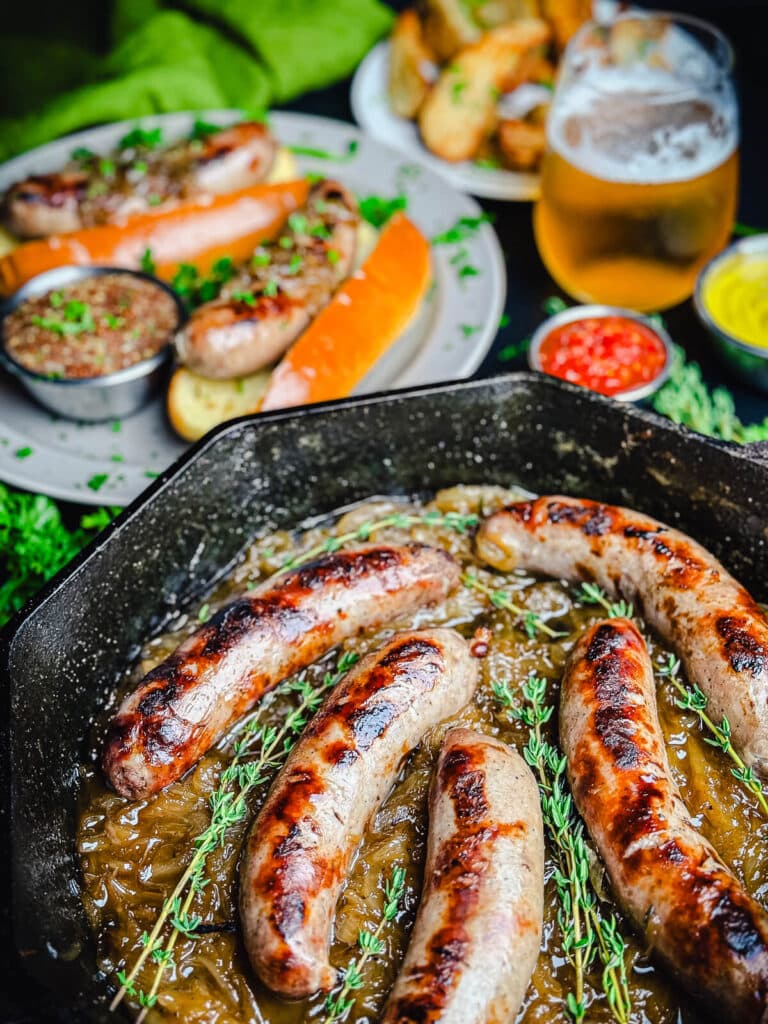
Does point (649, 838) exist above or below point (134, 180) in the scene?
below

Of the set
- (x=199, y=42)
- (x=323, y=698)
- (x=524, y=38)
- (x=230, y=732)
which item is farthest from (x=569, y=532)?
(x=199, y=42)

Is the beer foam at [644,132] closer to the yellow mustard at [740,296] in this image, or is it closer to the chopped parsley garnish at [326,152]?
the yellow mustard at [740,296]

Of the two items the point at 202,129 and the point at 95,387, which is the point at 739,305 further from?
the point at 202,129

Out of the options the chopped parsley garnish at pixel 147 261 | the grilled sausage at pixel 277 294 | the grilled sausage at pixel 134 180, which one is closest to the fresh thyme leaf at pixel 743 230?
the grilled sausage at pixel 277 294

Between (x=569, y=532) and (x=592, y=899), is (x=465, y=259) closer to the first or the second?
(x=569, y=532)

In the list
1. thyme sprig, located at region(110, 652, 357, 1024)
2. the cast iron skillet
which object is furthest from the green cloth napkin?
thyme sprig, located at region(110, 652, 357, 1024)

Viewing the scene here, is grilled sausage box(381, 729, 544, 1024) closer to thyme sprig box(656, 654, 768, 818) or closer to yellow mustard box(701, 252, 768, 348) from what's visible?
thyme sprig box(656, 654, 768, 818)

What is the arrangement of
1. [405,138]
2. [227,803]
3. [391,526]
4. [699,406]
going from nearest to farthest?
[227,803] < [391,526] < [699,406] < [405,138]

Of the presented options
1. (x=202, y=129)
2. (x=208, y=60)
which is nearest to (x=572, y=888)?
(x=202, y=129)
